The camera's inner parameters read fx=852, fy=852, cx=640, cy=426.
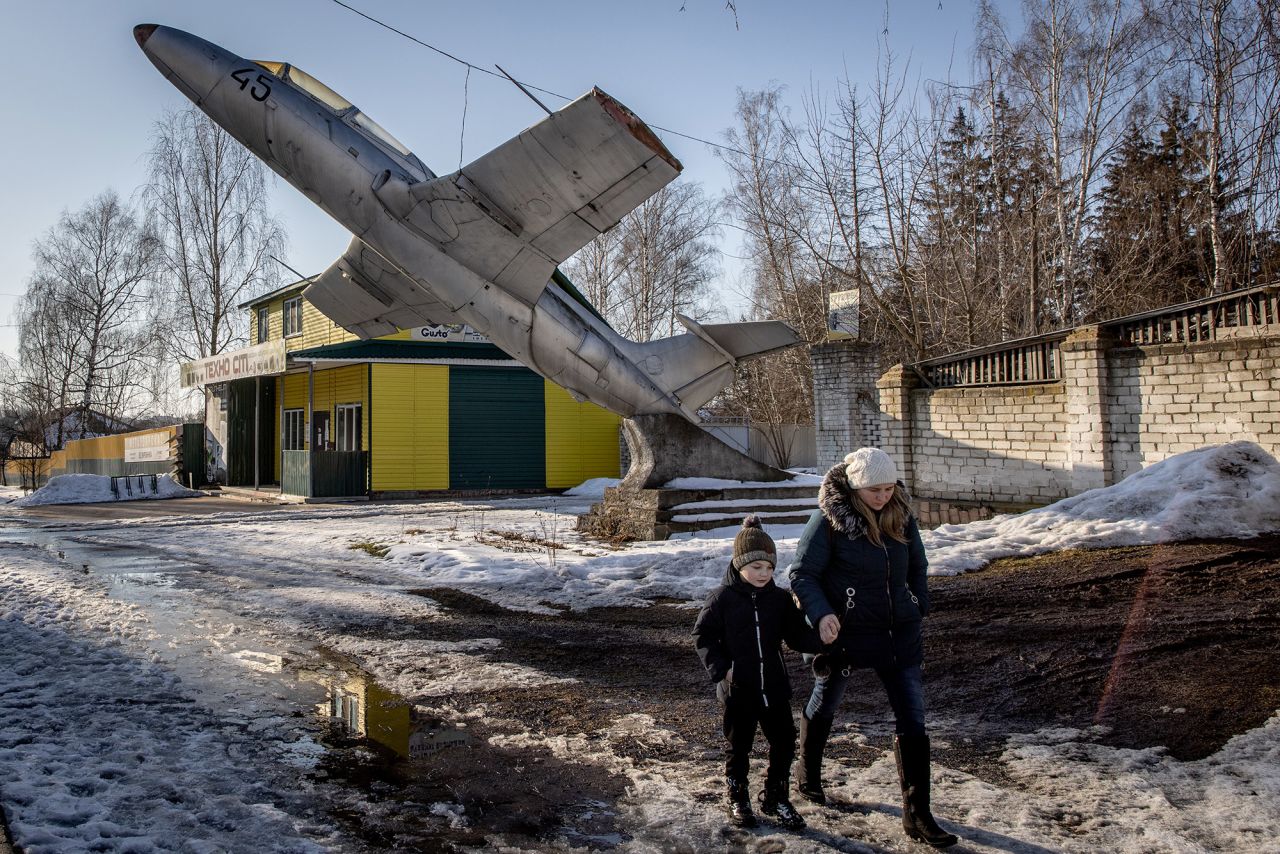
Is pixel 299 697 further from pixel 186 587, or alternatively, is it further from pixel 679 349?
pixel 679 349

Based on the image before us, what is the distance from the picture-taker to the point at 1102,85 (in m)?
17.8

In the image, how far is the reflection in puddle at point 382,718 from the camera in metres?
3.90

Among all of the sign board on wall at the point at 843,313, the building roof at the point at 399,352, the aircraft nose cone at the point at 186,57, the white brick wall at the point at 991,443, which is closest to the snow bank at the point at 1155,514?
the white brick wall at the point at 991,443

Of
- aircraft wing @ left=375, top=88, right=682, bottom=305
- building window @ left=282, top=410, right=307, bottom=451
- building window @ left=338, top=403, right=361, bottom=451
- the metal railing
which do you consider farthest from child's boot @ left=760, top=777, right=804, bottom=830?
building window @ left=282, top=410, right=307, bottom=451

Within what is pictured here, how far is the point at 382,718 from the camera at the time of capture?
428 cm

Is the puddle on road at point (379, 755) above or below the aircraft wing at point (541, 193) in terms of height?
below

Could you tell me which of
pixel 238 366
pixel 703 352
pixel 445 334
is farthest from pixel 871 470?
pixel 238 366

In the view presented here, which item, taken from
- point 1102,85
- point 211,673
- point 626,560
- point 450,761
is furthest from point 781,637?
point 1102,85

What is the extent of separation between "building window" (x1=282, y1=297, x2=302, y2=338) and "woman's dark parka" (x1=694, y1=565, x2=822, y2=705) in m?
25.1

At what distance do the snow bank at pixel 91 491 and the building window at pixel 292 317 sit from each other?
5.55m

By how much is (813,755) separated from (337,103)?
38.8 feet

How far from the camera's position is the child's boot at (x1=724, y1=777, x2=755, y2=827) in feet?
10.0

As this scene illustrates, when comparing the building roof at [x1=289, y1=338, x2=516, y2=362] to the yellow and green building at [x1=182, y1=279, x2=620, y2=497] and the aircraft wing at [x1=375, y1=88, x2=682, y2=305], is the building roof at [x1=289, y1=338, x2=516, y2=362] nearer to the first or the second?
the yellow and green building at [x1=182, y1=279, x2=620, y2=497]

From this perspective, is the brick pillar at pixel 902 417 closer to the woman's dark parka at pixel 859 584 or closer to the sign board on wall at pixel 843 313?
the sign board on wall at pixel 843 313
